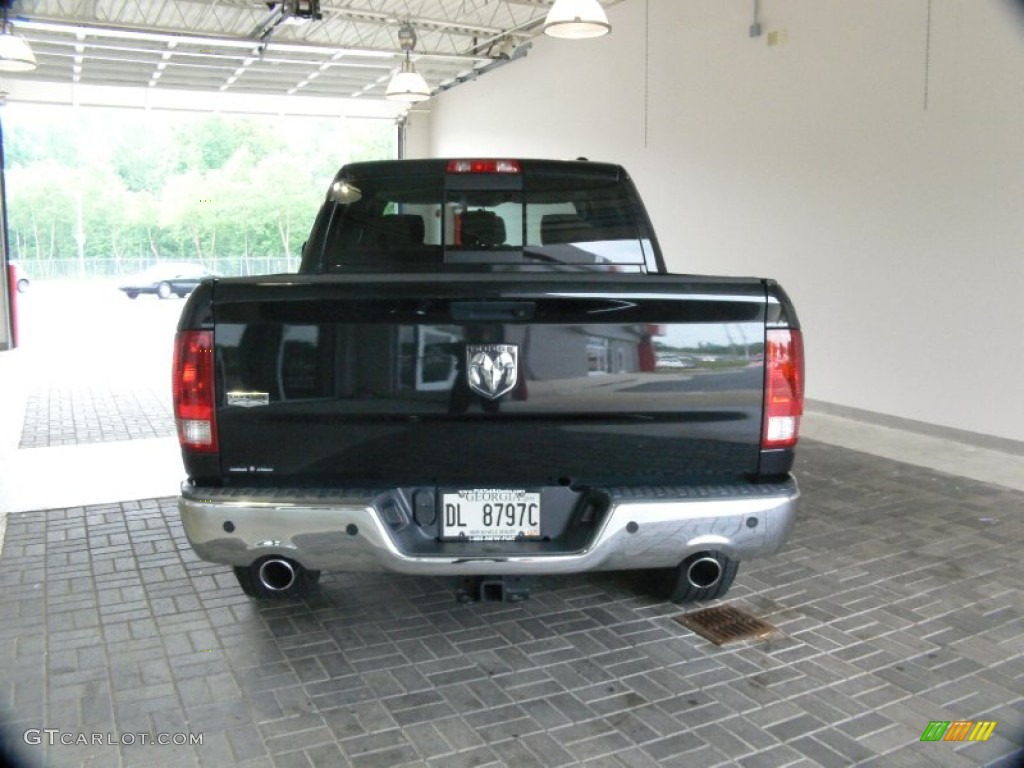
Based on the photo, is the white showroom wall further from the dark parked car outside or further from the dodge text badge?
the dark parked car outside

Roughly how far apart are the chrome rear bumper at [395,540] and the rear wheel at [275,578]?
4.8 inches

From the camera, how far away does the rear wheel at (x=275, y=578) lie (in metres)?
3.10

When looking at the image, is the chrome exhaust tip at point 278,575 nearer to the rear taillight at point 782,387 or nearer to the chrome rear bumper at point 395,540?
the chrome rear bumper at point 395,540

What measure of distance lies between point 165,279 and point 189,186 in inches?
132

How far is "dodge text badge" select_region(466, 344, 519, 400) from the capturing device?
2879 millimetres

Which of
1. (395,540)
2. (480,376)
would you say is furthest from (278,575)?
Result: (480,376)

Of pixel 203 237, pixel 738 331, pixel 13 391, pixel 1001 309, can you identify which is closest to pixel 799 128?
pixel 1001 309

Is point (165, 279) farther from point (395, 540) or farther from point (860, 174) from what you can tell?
point (395, 540)

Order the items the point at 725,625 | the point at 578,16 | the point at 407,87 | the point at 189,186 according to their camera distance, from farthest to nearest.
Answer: the point at 189,186 < the point at 407,87 < the point at 578,16 < the point at 725,625

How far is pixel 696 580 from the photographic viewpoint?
3.40 m

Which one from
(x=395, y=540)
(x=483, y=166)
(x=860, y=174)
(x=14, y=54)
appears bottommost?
(x=395, y=540)

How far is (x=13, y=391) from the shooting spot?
32.9 feet

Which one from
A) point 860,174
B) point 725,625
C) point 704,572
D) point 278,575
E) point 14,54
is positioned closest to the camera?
point 278,575

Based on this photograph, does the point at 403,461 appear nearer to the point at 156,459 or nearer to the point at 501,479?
the point at 501,479
